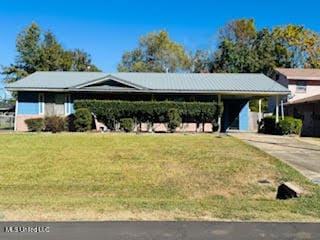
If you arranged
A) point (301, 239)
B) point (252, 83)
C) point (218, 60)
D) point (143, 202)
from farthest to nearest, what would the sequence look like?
1. point (218, 60)
2. point (252, 83)
3. point (143, 202)
4. point (301, 239)

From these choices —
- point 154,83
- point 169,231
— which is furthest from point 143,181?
point 154,83

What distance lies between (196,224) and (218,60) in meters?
47.7

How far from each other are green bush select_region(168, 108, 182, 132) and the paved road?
65.4 feet

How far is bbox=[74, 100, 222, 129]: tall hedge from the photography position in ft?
87.2

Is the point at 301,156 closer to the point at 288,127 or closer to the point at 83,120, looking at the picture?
the point at 288,127

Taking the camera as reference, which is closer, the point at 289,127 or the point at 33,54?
the point at 289,127

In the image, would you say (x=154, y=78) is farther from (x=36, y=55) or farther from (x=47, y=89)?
(x=36, y=55)

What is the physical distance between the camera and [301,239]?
5.95 meters

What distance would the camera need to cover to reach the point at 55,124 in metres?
25.9

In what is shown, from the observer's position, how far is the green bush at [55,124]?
25.9 m

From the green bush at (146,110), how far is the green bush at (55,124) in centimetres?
127

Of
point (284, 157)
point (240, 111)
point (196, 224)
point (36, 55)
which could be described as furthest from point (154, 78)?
point (196, 224)

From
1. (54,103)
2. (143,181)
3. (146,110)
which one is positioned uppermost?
(54,103)

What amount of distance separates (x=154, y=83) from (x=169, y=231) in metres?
23.8
